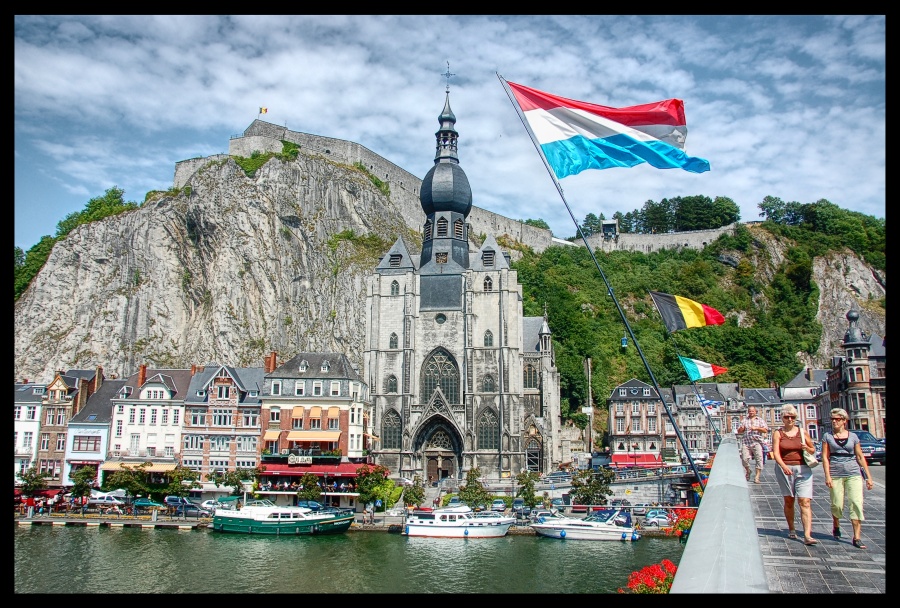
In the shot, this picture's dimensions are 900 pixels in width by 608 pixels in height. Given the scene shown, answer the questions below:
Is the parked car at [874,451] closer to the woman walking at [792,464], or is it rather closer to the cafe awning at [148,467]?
the woman walking at [792,464]

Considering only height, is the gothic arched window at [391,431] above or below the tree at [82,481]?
above

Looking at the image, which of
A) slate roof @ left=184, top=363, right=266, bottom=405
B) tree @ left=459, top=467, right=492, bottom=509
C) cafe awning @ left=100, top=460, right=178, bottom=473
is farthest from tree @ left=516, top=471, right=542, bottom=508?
cafe awning @ left=100, top=460, right=178, bottom=473

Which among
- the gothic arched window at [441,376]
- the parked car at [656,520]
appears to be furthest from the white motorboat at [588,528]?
the gothic arched window at [441,376]

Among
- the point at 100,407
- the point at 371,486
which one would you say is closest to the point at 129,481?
the point at 100,407

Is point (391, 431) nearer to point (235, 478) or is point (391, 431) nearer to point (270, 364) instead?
point (270, 364)

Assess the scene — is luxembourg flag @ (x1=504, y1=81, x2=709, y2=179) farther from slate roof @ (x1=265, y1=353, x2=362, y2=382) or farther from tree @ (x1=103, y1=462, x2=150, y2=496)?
tree @ (x1=103, y1=462, x2=150, y2=496)
